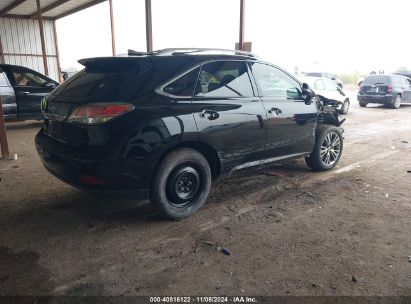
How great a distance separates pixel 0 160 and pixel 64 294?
4.45 meters

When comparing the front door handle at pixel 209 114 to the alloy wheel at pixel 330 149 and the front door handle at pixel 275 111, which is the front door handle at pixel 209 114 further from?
the alloy wheel at pixel 330 149

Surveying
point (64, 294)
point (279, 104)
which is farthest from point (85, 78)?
point (279, 104)

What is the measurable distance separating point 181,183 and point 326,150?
111 inches

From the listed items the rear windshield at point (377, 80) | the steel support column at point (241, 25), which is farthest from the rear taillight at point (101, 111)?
the rear windshield at point (377, 80)

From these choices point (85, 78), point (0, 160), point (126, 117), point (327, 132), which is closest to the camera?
point (126, 117)

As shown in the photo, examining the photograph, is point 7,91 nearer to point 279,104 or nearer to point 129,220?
point 129,220

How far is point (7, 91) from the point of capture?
796 centimetres

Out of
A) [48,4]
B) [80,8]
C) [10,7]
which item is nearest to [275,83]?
[80,8]

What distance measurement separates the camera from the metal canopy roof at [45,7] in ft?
43.2

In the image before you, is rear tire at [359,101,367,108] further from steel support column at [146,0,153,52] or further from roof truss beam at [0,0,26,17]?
roof truss beam at [0,0,26,17]

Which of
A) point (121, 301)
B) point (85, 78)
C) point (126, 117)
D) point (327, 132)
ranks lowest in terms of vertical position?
point (121, 301)

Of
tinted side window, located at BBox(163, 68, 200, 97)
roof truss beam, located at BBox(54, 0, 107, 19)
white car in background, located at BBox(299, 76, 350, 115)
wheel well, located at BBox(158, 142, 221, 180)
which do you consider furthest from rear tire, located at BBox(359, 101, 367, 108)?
tinted side window, located at BBox(163, 68, 200, 97)

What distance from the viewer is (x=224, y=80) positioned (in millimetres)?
3766

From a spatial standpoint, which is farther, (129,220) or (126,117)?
(129,220)
